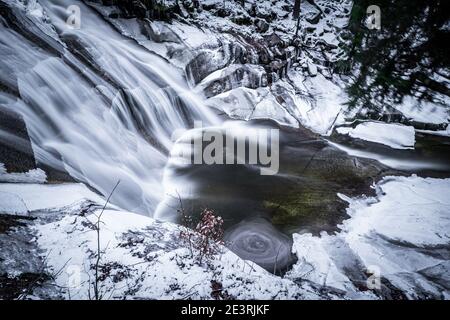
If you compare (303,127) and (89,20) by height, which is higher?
(89,20)

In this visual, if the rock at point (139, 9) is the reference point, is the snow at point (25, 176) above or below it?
below

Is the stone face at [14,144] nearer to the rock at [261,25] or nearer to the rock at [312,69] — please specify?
the rock at [261,25]

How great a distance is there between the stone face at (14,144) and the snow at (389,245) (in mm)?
4522

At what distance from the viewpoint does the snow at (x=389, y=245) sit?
443cm

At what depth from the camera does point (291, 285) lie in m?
3.16

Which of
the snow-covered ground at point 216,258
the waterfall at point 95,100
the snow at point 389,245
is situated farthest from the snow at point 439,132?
the waterfall at point 95,100

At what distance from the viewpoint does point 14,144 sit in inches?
182

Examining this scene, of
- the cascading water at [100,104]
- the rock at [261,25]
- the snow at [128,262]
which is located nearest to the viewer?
the snow at [128,262]

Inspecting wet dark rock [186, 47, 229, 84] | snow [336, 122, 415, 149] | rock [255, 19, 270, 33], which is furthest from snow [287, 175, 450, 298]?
rock [255, 19, 270, 33]

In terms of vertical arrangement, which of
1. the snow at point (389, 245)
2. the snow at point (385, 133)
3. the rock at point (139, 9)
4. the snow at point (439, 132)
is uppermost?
the rock at point (139, 9)

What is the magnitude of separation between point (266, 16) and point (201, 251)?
14848mm

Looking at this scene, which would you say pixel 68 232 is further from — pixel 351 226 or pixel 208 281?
pixel 351 226

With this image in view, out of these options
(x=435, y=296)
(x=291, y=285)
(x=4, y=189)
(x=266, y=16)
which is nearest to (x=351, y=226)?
(x=435, y=296)

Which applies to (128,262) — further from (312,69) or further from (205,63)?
(312,69)
